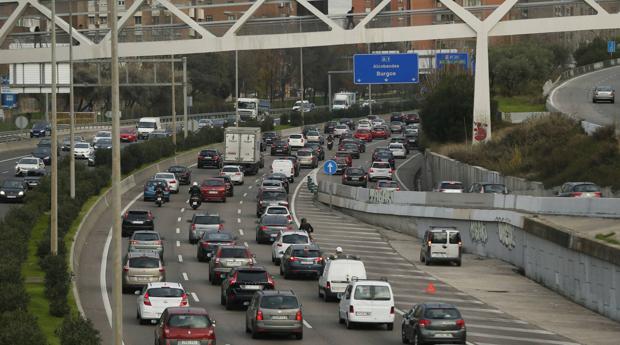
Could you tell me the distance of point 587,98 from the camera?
399 ft

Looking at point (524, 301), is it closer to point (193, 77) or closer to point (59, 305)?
point (59, 305)

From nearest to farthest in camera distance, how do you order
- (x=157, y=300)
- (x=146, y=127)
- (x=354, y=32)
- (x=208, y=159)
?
(x=157, y=300) < (x=354, y=32) < (x=208, y=159) < (x=146, y=127)

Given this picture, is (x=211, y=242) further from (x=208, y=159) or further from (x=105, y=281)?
(x=208, y=159)

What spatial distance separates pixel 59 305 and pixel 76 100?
5303 inches

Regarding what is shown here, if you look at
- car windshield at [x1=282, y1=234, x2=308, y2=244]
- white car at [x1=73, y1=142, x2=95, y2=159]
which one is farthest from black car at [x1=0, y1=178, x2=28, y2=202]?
white car at [x1=73, y1=142, x2=95, y2=159]

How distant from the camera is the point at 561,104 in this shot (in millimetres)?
113312

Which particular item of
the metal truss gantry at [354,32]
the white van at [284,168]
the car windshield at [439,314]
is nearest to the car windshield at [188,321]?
the car windshield at [439,314]

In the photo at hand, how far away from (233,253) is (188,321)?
15279mm

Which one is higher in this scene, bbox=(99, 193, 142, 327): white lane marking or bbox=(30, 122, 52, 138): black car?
bbox=(30, 122, 52, 138): black car

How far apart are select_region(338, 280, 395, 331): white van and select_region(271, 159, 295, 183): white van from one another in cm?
5405

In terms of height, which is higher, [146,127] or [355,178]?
[146,127]

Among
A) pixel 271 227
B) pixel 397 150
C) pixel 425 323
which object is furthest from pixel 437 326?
pixel 397 150

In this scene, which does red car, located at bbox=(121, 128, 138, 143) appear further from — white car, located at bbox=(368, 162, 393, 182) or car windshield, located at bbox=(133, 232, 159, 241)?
car windshield, located at bbox=(133, 232, 159, 241)

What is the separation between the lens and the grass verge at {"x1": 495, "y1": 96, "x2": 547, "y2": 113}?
115125mm
